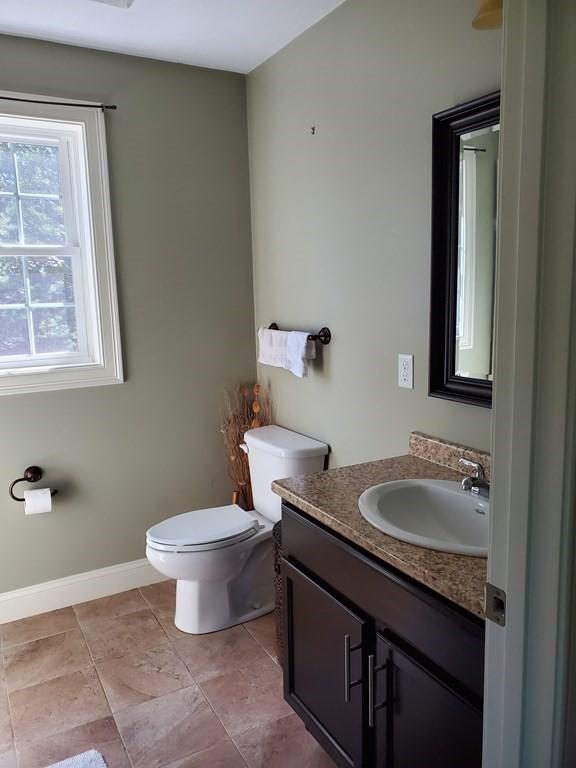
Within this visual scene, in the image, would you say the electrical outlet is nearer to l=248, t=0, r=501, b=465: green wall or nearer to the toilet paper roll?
l=248, t=0, r=501, b=465: green wall

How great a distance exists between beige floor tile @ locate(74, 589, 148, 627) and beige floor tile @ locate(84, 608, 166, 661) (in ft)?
0.11

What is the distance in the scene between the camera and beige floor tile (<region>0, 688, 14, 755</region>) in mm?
Result: 1957

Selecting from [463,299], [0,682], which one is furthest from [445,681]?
[0,682]

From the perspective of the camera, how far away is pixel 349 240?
91.1 inches

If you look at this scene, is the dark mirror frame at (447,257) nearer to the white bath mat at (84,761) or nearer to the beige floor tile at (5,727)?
the white bath mat at (84,761)

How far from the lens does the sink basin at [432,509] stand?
5.24ft

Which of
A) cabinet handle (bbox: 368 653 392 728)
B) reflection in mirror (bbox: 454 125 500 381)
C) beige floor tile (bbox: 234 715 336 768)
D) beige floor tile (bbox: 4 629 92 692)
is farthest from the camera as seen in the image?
beige floor tile (bbox: 4 629 92 692)

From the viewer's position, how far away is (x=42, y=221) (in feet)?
8.83

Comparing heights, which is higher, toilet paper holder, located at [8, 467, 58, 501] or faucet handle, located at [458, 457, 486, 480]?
faucet handle, located at [458, 457, 486, 480]

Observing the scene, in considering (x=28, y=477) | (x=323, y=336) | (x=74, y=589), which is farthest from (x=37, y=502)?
(x=323, y=336)

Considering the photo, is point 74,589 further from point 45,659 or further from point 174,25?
point 174,25

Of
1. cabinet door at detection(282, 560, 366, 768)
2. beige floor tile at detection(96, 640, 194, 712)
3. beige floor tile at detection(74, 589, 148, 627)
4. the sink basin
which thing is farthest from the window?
the sink basin

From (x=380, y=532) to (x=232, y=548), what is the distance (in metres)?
1.18

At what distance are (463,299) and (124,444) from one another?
1776mm
